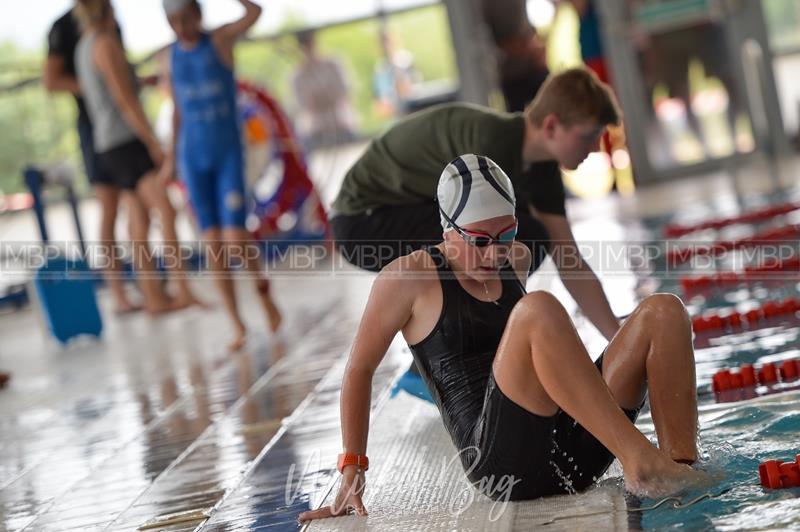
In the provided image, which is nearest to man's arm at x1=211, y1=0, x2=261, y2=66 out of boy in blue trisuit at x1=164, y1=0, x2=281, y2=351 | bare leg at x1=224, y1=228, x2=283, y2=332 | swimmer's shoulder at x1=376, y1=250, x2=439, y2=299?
boy in blue trisuit at x1=164, y1=0, x2=281, y2=351

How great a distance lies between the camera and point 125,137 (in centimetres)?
803

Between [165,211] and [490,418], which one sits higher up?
[165,211]

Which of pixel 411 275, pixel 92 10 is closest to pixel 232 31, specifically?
pixel 92 10

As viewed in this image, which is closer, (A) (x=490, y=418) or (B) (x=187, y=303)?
(A) (x=490, y=418)

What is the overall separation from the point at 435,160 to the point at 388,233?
0.35 metres

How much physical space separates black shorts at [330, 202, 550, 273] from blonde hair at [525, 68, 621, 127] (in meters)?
0.63

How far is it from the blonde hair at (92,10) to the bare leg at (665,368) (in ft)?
18.4

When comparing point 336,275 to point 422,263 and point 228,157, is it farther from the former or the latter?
point 422,263

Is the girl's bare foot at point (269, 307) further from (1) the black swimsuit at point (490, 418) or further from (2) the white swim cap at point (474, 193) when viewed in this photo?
(2) the white swim cap at point (474, 193)

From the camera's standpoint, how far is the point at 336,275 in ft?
30.2

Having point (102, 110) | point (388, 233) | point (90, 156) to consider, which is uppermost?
point (102, 110)

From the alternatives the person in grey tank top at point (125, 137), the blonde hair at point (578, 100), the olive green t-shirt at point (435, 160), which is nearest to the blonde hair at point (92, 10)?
the person in grey tank top at point (125, 137)

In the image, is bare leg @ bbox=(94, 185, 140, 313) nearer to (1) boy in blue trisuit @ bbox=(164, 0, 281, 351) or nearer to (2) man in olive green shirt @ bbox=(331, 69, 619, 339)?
(1) boy in blue trisuit @ bbox=(164, 0, 281, 351)

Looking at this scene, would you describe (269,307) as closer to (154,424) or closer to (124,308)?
(154,424)
